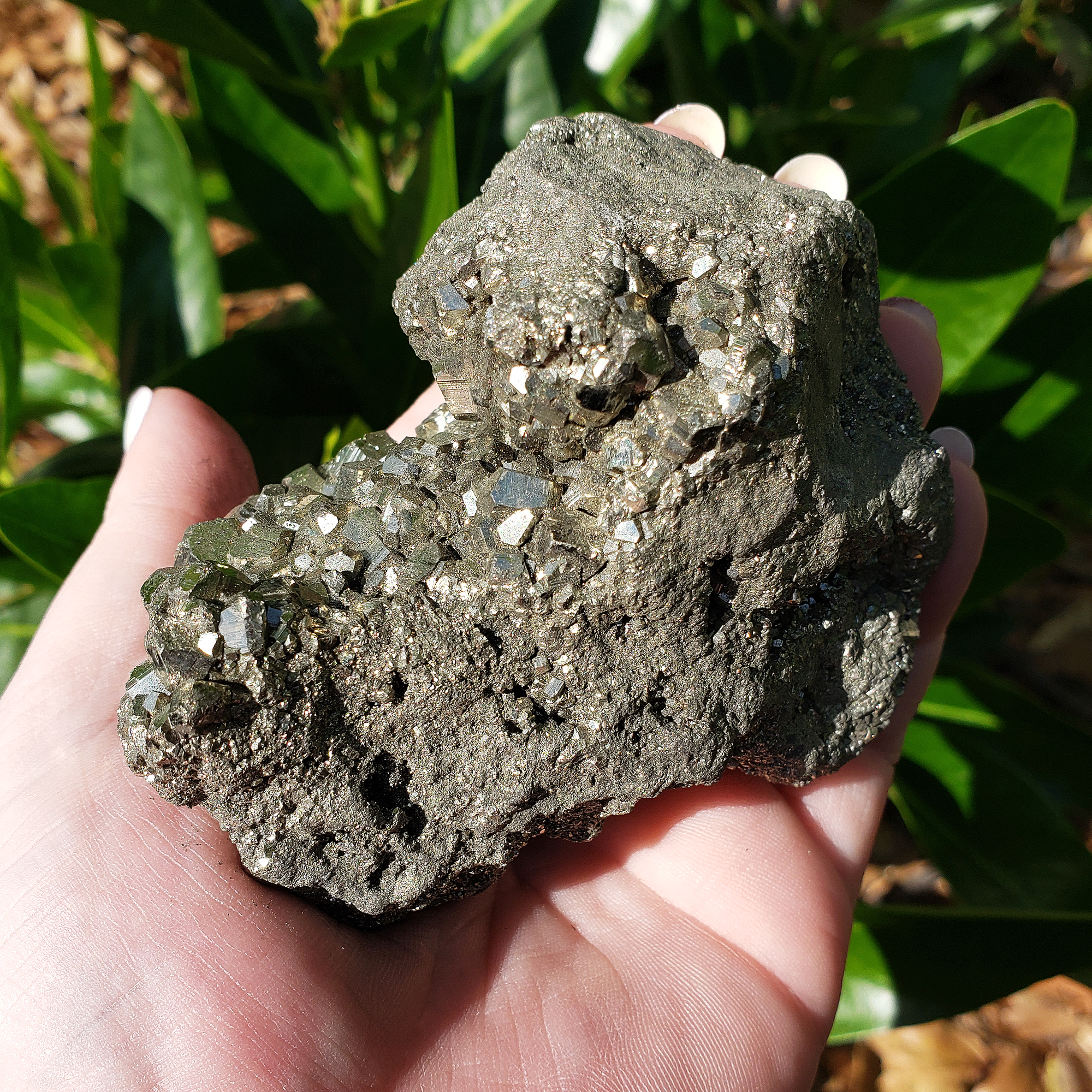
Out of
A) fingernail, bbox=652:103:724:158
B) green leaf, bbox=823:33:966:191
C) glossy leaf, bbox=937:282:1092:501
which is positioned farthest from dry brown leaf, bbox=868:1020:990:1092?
green leaf, bbox=823:33:966:191

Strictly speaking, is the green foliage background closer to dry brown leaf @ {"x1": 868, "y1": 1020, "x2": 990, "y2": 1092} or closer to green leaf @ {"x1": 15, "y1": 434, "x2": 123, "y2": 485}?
green leaf @ {"x1": 15, "y1": 434, "x2": 123, "y2": 485}

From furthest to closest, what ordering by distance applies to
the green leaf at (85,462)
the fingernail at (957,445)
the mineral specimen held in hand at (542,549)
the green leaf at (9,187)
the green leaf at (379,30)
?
the green leaf at (9,187), the green leaf at (85,462), the fingernail at (957,445), the green leaf at (379,30), the mineral specimen held in hand at (542,549)

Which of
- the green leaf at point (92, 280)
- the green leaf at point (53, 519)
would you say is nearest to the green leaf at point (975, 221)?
the green leaf at point (53, 519)

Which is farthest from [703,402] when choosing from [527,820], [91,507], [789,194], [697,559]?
[91,507]

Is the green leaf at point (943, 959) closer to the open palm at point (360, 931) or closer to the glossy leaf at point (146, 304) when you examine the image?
the open palm at point (360, 931)

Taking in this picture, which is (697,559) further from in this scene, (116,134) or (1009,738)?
(116,134)
